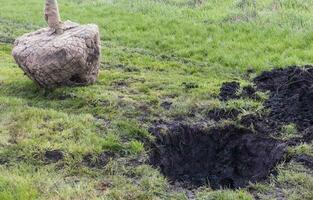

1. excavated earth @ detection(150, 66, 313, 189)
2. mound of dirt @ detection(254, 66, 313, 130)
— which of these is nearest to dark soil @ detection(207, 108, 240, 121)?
excavated earth @ detection(150, 66, 313, 189)

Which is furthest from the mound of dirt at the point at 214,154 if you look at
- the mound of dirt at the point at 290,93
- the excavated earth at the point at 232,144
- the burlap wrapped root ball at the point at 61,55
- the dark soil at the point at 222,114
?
the burlap wrapped root ball at the point at 61,55

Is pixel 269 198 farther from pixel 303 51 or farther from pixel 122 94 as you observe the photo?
pixel 303 51

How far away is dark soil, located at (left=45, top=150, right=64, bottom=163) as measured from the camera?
7.14m

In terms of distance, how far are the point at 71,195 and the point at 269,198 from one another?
2374 millimetres

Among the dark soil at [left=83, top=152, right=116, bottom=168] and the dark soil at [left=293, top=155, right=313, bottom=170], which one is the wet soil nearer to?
the dark soil at [left=83, top=152, right=116, bottom=168]

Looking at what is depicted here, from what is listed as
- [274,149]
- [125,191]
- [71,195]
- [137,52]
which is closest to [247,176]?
[274,149]

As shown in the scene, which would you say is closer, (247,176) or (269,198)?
(269,198)

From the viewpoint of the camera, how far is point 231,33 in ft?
45.3

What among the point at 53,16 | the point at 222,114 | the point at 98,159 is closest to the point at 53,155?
the point at 98,159

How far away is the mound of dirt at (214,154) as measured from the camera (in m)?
7.45

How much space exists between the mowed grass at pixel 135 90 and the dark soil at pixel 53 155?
8cm

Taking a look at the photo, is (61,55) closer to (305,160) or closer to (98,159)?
(98,159)

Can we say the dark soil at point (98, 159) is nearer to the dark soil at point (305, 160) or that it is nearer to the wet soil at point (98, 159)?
the wet soil at point (98, 159)

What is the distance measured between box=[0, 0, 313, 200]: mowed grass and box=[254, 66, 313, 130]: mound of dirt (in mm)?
602
